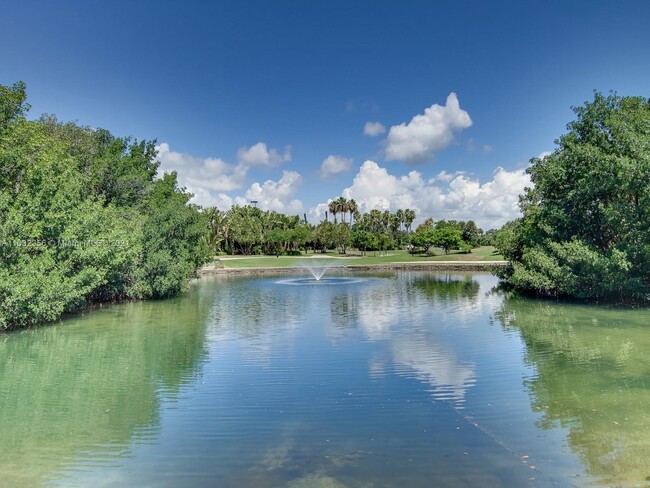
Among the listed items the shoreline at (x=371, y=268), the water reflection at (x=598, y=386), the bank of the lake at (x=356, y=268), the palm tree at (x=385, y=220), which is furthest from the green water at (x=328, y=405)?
the palm tree at (x=385, y=220)

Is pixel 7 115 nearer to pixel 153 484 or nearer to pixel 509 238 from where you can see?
pixel 153 484

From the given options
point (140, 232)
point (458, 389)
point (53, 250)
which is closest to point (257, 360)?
point (458, 389)

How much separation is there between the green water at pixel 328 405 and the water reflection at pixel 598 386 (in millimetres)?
51

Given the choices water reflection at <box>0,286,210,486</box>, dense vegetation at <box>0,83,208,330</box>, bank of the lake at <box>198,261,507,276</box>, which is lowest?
water reflection at <box>0,286,210,486</box>

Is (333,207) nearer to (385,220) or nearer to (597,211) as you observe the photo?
(385,220)

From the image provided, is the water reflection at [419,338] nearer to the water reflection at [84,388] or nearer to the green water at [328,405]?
the green water at [328,405]

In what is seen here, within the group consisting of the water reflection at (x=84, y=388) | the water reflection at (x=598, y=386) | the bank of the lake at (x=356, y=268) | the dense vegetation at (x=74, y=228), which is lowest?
the water reflection at (x=598, y=386)

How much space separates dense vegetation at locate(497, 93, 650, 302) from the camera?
24353 millimetres

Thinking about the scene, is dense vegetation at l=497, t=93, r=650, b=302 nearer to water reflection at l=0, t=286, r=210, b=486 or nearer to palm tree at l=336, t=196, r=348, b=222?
water reflection at l=0, t=286, r=210, b=486

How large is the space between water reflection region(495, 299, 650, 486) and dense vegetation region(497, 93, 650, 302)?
334cm

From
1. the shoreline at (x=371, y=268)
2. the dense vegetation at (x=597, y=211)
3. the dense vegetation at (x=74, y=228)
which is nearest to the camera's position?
the dense vegetation at (x=74, y=228)

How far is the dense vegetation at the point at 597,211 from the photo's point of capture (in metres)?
24.4

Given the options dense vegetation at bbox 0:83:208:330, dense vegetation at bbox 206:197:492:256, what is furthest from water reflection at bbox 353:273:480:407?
dense vegetation at bbox 206:197:492:256

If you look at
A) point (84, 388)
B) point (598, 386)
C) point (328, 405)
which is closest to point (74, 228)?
point (84, 388)
